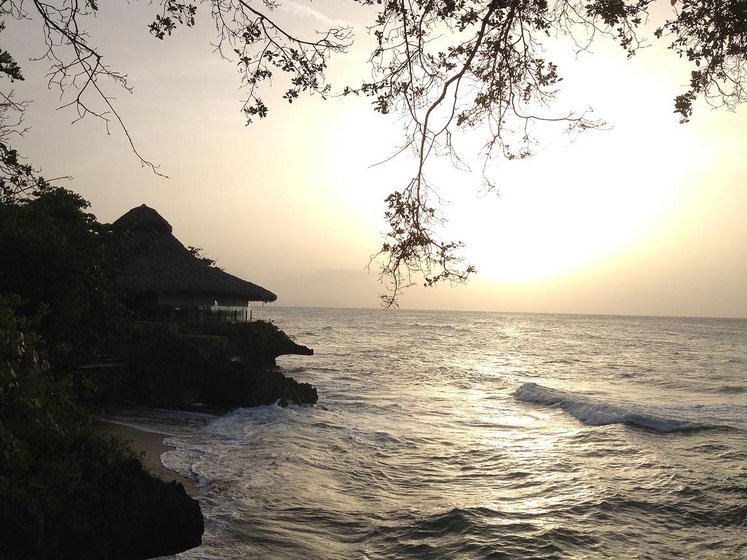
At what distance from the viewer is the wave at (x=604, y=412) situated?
1983cm

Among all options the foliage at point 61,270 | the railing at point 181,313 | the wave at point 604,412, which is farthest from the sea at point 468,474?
the railing at point 181,313

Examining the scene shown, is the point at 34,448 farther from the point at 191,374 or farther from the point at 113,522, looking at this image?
the point at 191,374

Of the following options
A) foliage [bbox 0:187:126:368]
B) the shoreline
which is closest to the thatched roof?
foliage [bbox 0:187:126:368]

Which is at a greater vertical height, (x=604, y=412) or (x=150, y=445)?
(x=150, y=445)

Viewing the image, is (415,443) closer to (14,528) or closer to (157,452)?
(157,452)

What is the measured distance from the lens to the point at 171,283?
24547mm

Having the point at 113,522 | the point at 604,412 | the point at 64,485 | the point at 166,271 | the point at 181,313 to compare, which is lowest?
the point at 604,412

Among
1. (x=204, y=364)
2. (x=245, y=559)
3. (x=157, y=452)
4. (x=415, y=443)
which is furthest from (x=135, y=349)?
(x=245, y=559)

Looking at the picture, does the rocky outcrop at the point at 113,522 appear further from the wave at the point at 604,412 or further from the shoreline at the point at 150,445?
the wave at the point at 604,412

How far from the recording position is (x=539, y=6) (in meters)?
5.28

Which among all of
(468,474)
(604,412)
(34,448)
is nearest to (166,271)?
(468,474)

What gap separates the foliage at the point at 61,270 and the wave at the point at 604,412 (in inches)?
635

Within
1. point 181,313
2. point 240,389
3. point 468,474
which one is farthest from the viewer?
point 181,313

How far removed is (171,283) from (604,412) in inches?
686
